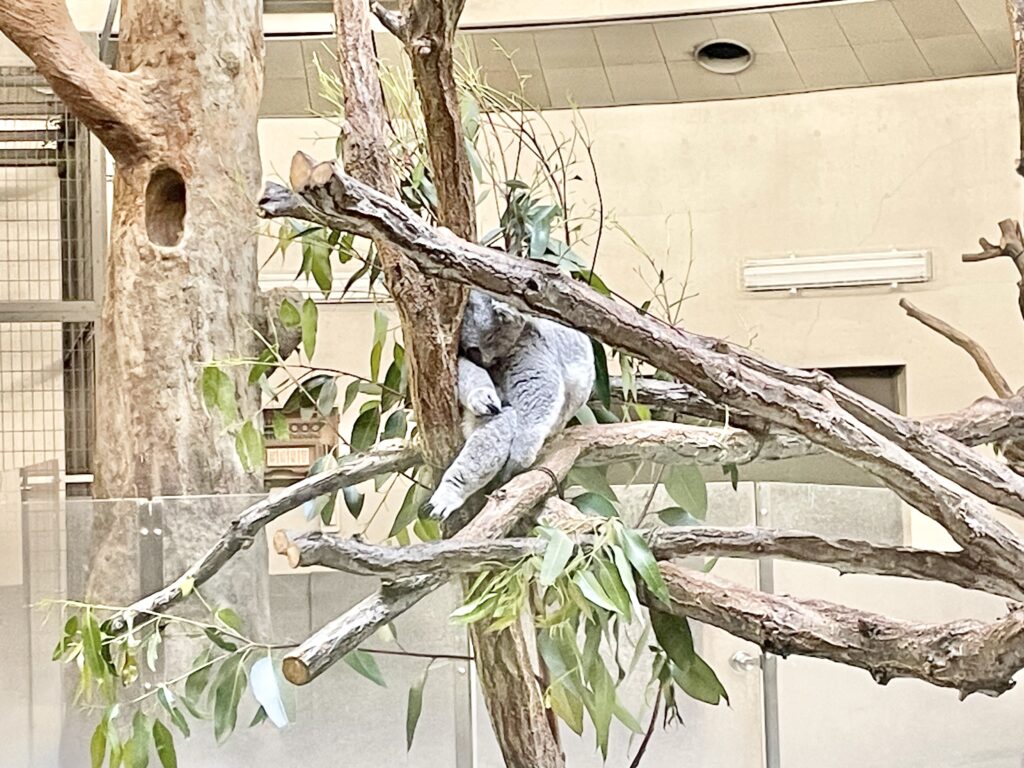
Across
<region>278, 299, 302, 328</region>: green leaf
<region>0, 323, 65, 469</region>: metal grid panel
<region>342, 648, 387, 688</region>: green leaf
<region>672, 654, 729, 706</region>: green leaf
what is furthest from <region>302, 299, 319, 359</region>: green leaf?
<region>0, 323, 65, 469</region>: metal grid panel

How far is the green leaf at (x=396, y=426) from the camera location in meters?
1.44

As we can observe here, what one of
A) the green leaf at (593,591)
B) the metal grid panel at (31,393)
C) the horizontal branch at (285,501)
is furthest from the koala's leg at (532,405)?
the metal grid panel at (31,393)

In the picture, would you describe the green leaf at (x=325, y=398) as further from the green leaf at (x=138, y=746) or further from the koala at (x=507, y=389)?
the green leaf at (x=138, y=746)

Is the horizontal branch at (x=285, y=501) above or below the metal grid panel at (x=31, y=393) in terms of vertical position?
below

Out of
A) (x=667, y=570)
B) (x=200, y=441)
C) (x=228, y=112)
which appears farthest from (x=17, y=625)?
(x=667, y=570)

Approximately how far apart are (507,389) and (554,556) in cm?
35

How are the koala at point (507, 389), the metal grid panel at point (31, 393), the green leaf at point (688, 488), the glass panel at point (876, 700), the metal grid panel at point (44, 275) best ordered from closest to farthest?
the koala at point (507, 389), the green leaf at point (688, 488), the glass panel at point (876, 700), the metal grid panel at point (44, 275), the metal grid panel at point (31, 393)

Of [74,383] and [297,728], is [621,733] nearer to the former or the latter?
[297,728]

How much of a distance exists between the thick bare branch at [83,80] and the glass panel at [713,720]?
1212 mm

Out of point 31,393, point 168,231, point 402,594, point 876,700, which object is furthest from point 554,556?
point 31,393

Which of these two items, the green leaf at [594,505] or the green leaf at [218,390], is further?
the green leaf at [218,390]

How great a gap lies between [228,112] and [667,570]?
1510 mm

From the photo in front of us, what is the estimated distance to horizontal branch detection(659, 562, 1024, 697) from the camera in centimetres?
96

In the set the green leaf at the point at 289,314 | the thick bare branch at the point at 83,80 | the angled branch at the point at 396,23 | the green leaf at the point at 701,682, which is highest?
the thick bare branch at the point at 83,80
